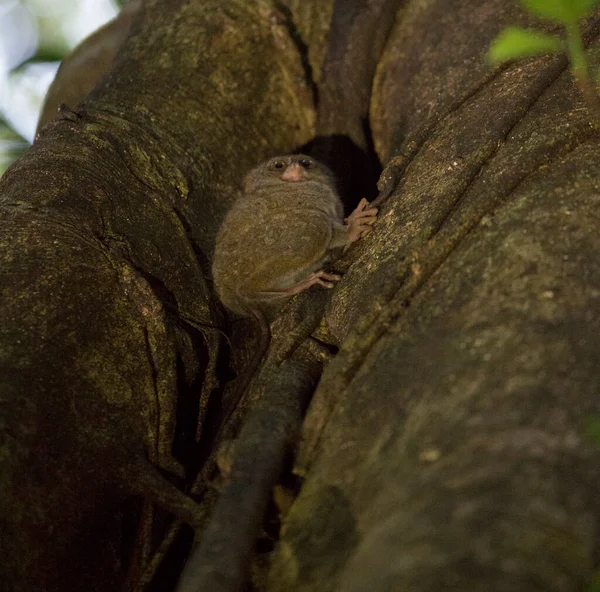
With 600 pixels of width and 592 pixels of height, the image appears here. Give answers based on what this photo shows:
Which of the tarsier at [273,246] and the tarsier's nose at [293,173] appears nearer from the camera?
the tarsier at [273,246]

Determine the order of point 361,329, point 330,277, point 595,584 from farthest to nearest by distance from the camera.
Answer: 1. point 330,277
2. point 361,329
3. point 595,584

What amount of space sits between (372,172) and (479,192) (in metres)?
1.79

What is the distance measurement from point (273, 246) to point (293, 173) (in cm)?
63

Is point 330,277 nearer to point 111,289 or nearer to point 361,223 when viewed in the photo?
point 361,223

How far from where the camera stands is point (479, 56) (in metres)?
3.27

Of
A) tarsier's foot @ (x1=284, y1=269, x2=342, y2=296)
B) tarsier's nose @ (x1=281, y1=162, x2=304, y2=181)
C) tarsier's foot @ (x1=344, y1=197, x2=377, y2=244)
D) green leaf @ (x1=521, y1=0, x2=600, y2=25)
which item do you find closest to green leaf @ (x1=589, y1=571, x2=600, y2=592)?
green leaf @ (x1=521, y1=0, x2=600, y2=25)

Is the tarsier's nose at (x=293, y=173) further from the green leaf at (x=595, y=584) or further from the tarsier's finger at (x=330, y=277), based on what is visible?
the green leaf at (x=595, y=584)

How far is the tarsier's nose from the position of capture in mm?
3703

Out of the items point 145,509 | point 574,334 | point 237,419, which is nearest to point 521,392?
point 574,334

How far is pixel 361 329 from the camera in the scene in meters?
2.24

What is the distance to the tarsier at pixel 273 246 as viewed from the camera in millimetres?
3099

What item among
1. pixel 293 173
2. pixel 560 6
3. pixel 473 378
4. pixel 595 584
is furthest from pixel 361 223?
Result: pixel 595 584

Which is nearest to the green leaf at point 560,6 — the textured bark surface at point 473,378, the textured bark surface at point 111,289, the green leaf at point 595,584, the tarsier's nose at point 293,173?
the textured bark surface at point 473,378

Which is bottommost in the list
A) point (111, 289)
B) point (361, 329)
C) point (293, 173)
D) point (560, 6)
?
point (293, 173)
